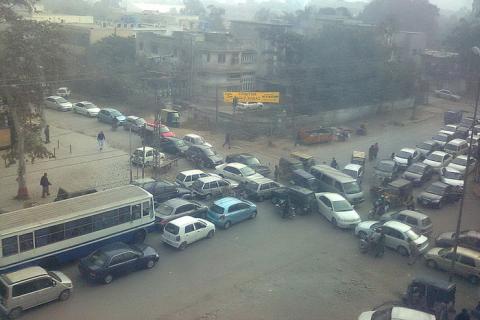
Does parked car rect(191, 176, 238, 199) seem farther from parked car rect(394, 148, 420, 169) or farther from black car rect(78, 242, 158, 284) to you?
parked car rect(394, 148, 420, 169)

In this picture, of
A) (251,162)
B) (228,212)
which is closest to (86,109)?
(251,162)

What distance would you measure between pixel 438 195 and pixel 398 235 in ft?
18.1

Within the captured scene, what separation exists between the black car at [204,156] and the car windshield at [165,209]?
6.83 m

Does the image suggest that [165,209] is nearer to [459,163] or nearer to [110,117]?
[110,117]

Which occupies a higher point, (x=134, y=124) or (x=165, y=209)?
(x=134, y=124)

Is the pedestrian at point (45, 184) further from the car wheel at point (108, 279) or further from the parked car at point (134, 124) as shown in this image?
the parked car at point (134, 124)

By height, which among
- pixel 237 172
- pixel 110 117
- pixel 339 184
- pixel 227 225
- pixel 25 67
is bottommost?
pixel 227 225

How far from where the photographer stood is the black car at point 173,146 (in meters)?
26.6

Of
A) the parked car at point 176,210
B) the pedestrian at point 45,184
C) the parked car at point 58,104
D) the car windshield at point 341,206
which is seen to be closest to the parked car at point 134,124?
the parked car at point 58,104

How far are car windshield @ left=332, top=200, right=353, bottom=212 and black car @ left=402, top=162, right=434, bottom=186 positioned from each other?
620 cm

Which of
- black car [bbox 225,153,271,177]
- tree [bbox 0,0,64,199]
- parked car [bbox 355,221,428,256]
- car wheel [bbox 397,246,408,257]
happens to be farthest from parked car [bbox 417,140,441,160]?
tree [bbox 0,0,64,199]

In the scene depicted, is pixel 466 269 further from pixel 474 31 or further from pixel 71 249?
pixel 474 31

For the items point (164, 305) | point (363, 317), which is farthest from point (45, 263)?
point (363, 317)

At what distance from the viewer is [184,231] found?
16.0 metres
